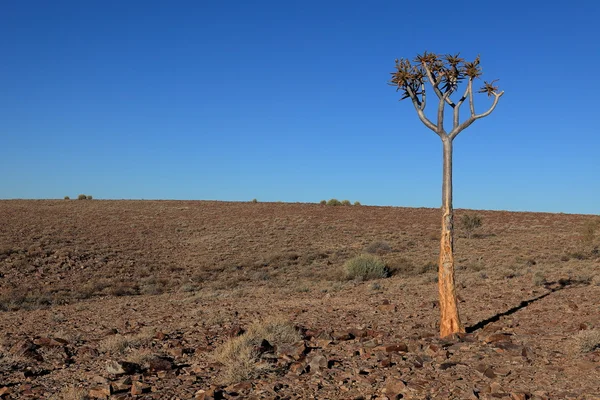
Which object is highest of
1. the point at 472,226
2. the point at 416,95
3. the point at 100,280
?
the point at 416,95

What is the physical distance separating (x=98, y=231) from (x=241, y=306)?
25534 millimetres

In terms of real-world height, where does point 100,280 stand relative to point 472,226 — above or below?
below

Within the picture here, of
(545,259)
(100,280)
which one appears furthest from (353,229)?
(100,280)

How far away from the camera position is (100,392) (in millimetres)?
7207

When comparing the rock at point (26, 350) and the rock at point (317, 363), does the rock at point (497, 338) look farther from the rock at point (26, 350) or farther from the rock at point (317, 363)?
the rock at point (26, 350)

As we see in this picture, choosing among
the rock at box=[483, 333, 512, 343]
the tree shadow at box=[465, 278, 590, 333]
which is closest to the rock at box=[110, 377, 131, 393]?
the rock at box=[483, 333, 512, 343]

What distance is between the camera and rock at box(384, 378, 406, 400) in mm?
6738

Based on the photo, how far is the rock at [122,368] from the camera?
8.12 metres

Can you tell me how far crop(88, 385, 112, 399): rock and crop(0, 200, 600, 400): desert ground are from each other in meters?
0.02

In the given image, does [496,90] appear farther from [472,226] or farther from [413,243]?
[472,226]

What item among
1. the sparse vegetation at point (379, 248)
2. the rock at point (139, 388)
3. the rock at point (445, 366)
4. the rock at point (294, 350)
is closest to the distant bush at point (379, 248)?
the sparse vegetation at point (379, 248)

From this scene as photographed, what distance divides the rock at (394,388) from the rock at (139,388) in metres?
3.23

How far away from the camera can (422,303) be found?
550 inches

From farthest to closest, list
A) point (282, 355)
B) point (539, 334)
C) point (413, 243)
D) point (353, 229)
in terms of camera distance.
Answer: point (353, 229) < point (413, 243) < point (539, 334) < point (282, 355)
